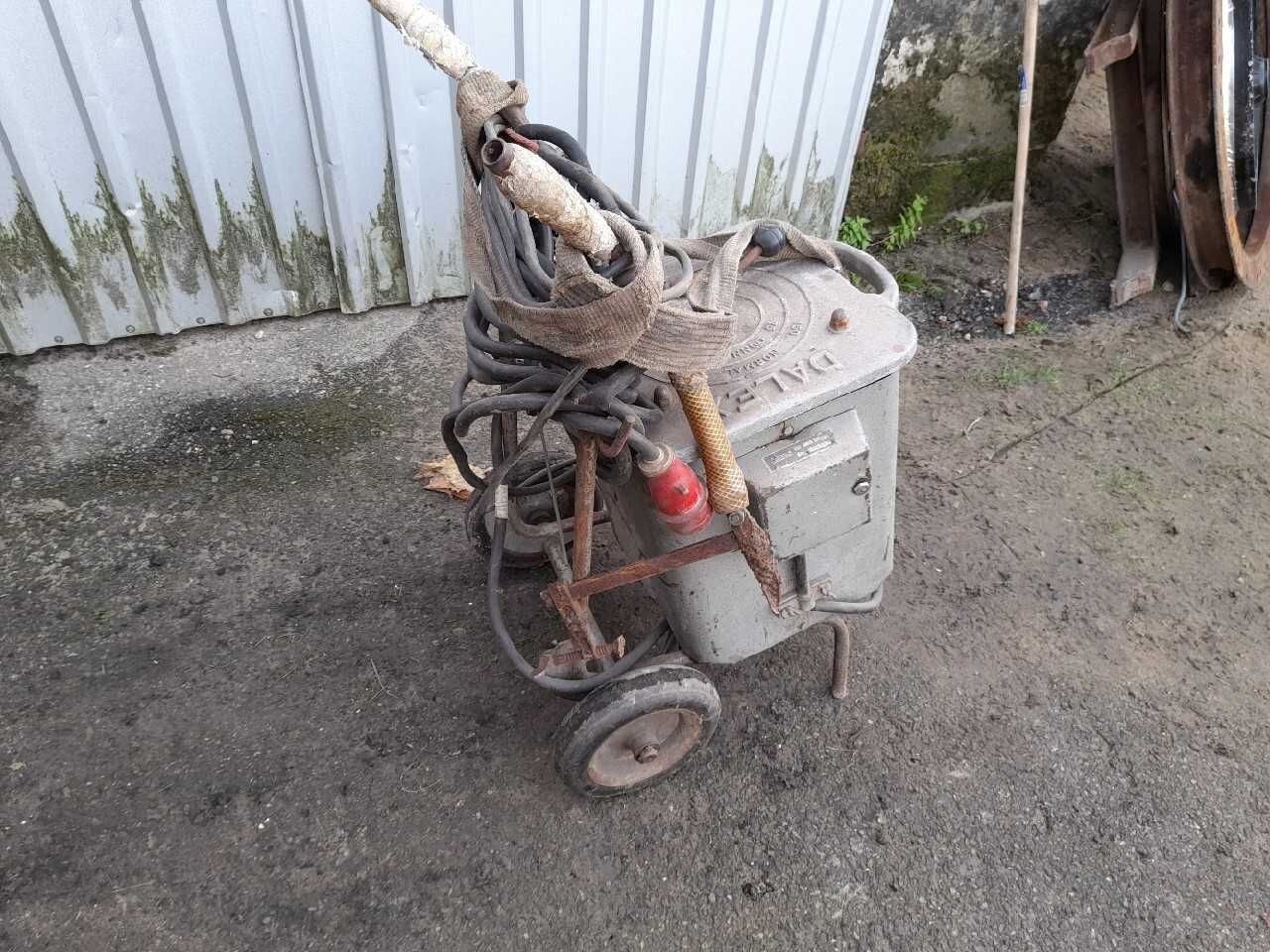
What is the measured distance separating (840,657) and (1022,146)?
2369 millimetres

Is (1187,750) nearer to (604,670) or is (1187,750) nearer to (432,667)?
(604,670)

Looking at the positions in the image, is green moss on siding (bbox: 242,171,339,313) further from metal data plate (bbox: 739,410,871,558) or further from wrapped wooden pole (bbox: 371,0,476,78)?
metal data plate (bbox: 739,410,871,558)

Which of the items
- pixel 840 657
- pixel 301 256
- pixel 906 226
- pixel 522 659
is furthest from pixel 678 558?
pixel 906 226

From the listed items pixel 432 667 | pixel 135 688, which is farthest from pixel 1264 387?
pixel 135 688

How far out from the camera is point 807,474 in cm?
188

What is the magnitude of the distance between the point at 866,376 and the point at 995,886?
4.38 feet

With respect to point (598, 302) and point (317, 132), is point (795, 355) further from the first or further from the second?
point (317, 132)

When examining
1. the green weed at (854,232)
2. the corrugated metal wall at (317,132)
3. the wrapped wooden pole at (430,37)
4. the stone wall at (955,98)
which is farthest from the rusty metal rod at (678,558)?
the stone wall at (955,98)

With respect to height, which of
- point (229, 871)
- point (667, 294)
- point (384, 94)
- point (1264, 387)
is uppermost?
point (667, 294)

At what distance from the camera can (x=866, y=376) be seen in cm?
185

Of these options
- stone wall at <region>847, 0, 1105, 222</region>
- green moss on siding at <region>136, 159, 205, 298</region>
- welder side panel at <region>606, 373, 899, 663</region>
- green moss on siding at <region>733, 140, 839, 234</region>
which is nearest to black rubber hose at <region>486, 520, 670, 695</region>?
welder side panel at <region>606, 373, 899, 663</region>

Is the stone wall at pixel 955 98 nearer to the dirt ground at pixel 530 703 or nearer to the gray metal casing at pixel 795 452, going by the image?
the dirt ground at pixel 530 703

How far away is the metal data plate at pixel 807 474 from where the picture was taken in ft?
6.17

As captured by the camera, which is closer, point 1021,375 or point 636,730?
point 636,730
